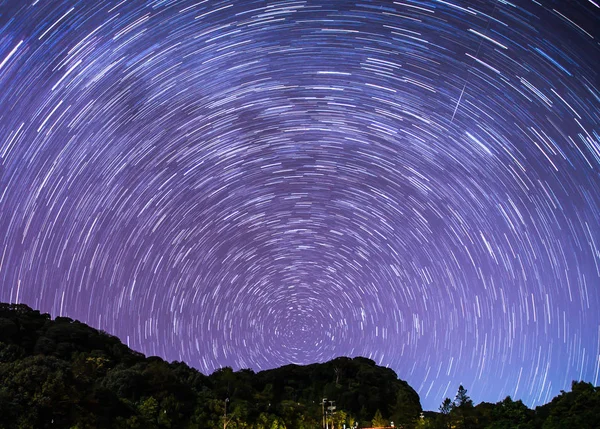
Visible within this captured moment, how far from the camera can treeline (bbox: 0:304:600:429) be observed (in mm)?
26906

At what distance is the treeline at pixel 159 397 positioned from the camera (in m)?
26.9

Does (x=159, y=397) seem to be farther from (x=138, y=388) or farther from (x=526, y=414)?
(x=526, y=414)

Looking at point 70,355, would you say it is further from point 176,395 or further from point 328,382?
point 328,382

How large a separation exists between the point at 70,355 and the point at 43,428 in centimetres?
2175

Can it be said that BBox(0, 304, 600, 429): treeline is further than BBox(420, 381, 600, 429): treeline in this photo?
No

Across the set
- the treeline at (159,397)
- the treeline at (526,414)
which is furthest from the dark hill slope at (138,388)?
the treeline at (526,414)

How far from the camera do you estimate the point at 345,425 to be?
59594 mm

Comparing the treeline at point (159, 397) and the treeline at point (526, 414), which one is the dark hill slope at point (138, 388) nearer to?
the treeline at point (159, 397)

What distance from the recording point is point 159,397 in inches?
1553

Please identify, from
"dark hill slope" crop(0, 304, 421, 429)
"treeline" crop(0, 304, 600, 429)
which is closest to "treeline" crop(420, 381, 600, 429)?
"treeline" crop(0, 304, 600, 429)

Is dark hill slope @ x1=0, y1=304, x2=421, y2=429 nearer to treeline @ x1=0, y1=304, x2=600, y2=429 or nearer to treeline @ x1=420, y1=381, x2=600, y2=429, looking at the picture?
treeline @ x1=0, y1=304, x2=600, y2=429

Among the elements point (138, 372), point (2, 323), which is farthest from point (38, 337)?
point (138, 372)

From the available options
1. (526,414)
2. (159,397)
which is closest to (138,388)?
(159,397)

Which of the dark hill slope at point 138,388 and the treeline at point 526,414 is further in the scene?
the treeline at point 526,414
